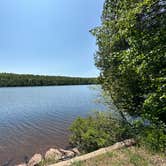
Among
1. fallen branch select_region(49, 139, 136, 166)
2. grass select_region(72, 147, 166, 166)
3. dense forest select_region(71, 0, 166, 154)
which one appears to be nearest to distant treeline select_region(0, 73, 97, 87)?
dense forest select_region(71, 0, 166, 154)

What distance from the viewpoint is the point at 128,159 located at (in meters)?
5.27

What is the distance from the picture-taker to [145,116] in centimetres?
621

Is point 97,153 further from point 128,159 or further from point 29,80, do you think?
point 29,80

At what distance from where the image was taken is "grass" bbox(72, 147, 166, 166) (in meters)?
5.03

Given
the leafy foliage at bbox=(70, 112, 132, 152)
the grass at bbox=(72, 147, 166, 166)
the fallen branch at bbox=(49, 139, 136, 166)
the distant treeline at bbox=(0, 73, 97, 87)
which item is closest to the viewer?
the grass at bbox=(72, 147, 166, 166)

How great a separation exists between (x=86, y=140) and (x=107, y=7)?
5.20 meters

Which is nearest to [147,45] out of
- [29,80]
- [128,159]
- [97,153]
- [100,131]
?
[128,159]

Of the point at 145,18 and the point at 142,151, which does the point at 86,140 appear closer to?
the point at 142,151

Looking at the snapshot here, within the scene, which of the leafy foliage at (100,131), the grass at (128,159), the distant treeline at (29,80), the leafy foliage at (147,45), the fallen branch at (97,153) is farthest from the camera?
the distant treeline at (29,80)

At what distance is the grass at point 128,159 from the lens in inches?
198

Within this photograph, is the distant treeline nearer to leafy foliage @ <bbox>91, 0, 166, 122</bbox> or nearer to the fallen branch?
the fallen branch

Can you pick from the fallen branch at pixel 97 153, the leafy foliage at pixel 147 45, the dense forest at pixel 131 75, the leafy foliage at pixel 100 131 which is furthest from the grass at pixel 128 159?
the leafy foliage at pixel 100 131

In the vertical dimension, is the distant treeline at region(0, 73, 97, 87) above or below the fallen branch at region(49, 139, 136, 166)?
above

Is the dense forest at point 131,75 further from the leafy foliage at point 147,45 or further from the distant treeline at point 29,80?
the distant treeline at point 29,80
